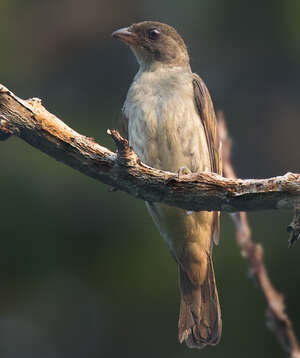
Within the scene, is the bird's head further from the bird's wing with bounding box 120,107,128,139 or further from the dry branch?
the dry branch

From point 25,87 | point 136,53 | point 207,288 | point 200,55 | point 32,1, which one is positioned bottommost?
point 207,288

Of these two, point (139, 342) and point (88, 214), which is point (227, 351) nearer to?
point (139, 342)

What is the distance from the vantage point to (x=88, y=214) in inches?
320

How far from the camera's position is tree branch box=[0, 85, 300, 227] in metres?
3.80

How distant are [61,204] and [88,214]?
305mm

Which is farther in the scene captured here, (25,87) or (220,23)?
(220,23)

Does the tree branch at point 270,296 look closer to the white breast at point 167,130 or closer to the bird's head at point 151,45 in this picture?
the white breast at point 167,130

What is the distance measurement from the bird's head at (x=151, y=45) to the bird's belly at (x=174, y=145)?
0.57 m

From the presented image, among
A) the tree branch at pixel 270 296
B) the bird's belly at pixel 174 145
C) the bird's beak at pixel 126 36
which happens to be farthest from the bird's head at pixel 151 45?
the tree branch at pixel 270 296

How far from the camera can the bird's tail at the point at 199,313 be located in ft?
16.8

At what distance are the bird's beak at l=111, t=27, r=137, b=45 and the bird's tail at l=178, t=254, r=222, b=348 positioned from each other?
154cm

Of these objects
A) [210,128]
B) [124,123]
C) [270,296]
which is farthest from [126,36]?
[270,296]

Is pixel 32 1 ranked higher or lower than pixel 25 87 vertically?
higher

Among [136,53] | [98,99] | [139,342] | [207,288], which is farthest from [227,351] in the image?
[98,99]
